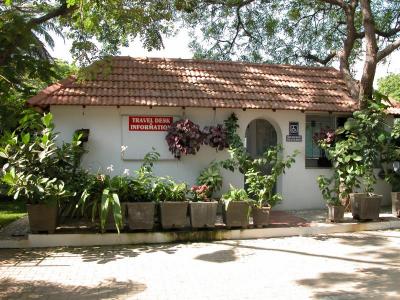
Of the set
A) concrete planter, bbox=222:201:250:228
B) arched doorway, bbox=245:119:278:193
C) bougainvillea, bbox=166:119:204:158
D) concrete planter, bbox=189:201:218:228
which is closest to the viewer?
concrete planter, bbox=189:201:218:228

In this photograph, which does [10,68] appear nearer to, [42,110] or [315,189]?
[42,110]

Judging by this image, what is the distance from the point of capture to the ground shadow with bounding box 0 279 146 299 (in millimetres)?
5453

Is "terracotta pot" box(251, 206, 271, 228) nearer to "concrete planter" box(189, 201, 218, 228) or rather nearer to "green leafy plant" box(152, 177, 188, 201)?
"concrete planter" box(189, 201, 218, 228)

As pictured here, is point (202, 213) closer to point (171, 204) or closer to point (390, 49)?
point (171, 204)

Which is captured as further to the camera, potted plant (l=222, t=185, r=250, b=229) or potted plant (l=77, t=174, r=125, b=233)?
potted plant (l=222, t=185, r=250, b=229)

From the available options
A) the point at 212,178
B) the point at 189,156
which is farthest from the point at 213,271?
the point at 189,156

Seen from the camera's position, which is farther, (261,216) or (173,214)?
(261,216)

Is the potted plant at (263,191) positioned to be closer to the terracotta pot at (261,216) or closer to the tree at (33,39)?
the terracotta pot at (261,216)

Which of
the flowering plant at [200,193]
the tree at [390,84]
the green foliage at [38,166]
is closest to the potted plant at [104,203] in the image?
the green foliage at [38,166]

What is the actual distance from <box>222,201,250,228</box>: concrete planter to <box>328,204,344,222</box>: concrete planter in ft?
6.64

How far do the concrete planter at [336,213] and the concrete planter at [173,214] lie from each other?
10.6ft

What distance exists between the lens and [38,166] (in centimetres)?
805

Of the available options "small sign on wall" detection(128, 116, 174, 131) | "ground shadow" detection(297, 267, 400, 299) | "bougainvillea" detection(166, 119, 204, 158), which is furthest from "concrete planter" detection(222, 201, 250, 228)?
"small sign on wall" detection(128, 116, 174, 131)

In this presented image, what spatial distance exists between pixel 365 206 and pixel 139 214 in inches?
192
